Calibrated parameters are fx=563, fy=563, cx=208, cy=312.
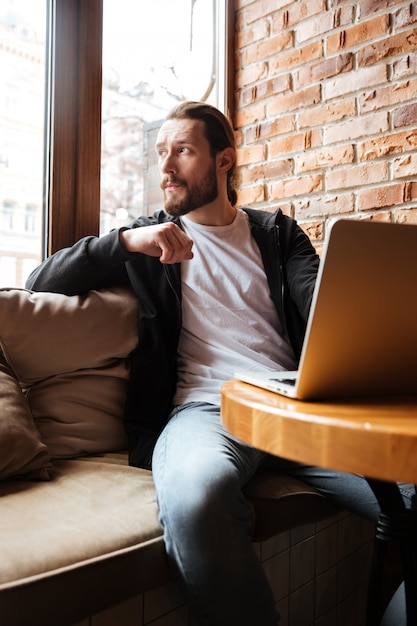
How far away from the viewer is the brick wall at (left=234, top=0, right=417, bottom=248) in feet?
6.09

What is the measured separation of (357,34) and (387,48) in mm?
146

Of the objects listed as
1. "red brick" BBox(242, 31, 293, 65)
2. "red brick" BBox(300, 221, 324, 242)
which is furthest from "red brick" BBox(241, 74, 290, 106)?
"red brick" BBox(300, 221, 324, 242)

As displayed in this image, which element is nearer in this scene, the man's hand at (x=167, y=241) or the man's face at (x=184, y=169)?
the man's hand at (x=167, y=241)

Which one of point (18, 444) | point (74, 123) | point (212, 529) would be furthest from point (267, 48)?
point (212, 529)

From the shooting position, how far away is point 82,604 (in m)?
0.89

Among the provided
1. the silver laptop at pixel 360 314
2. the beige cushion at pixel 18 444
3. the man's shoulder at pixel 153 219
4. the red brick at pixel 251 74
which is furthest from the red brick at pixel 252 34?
the silver laptop at pixel 360 314

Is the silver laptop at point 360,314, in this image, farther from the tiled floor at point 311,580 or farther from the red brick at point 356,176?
the red brick at point 356,176

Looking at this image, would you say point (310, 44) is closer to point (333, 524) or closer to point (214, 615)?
point (333, 524)

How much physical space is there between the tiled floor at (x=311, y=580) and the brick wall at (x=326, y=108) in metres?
1.02

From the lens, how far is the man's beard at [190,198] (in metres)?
1.67

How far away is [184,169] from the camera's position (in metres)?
1.70

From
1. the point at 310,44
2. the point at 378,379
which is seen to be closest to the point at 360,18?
the point at 310,44

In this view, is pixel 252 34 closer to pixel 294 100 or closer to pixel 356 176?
pixel 294 100

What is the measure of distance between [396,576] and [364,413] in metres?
1.31
